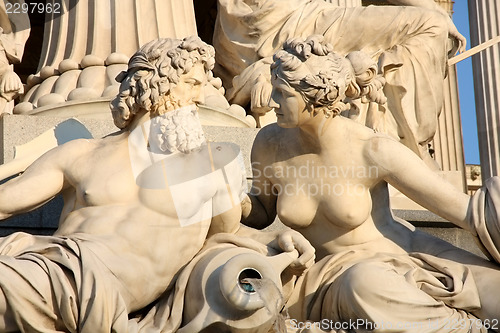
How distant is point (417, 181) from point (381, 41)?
3653mm

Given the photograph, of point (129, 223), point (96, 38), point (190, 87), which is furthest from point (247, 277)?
point (96, 38)

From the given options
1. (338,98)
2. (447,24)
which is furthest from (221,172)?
(447,24)

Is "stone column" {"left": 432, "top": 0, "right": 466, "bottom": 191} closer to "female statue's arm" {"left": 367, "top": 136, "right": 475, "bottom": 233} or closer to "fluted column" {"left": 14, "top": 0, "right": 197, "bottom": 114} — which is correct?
"fluted column" {"left": 14, "top": 0, "right": 197, "bottom": 114}

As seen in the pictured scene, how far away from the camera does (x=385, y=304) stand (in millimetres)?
5609

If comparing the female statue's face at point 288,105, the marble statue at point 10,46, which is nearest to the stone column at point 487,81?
the marble statue at point 10,46

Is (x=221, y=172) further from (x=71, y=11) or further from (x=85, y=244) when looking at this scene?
(x=71, y=11)

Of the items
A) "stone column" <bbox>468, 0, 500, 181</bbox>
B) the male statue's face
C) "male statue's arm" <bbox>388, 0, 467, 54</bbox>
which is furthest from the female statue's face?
"stone column" <bbox>468, 0, 500, 181</bbox>

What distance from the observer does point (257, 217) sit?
662cm

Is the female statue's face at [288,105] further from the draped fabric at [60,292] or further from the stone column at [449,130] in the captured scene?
the stone column at [449,130]

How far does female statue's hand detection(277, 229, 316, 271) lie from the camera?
5879 mm

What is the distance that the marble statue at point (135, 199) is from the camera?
209 inches

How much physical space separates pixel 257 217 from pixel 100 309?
5.50 ft

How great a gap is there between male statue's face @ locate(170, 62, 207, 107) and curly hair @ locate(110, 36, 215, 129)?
0.03m

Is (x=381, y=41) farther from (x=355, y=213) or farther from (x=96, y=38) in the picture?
(x=355, y=213)
